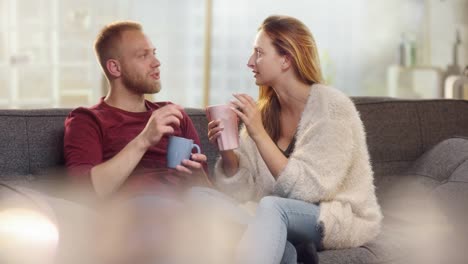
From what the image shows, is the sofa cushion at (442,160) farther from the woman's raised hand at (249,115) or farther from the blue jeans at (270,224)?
the woman's raised hand at (249,115)

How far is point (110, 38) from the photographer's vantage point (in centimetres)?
273

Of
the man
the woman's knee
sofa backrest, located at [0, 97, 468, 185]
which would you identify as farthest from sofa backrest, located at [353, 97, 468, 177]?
the woman's knee

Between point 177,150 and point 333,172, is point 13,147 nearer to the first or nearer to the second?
point 177,150

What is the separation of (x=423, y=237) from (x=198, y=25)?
3.41 metres

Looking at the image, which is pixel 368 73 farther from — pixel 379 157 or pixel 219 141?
pixel 219 141

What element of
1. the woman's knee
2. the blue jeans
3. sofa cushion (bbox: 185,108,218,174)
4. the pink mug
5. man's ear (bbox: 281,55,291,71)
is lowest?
the blue jeans

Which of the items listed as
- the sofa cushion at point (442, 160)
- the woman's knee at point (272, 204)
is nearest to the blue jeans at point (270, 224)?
the woman's knee at point (272, 204)

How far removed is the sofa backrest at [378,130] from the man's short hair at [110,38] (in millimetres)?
213

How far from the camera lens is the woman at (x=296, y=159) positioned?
2.35 meters

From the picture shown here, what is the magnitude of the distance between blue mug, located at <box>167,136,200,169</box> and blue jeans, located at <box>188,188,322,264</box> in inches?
4.2

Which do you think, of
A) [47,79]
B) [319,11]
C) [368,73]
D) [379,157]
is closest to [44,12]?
[47,79]

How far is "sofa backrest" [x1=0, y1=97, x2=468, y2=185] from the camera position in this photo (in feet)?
8.70

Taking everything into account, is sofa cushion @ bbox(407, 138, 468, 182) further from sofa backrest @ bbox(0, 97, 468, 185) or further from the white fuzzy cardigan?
the white fuzzy cardigan

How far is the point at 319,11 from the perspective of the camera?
5988 mm
